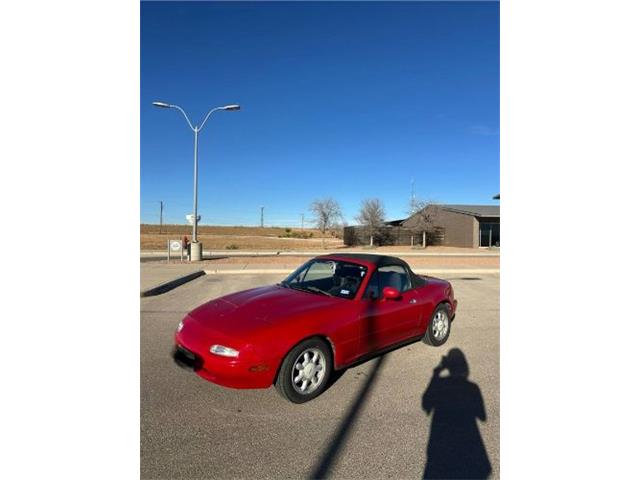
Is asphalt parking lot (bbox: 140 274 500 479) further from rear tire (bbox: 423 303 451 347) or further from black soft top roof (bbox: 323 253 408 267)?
black soft top roof (bbox: 323 253 408 267)

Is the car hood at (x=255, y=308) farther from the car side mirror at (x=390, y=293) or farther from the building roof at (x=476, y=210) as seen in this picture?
the building roof at (x=476, y=210)

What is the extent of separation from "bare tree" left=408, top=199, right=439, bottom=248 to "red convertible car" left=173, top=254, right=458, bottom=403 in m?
29.0

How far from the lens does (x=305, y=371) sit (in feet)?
10.4

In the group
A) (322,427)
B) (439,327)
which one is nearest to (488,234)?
(439,327)

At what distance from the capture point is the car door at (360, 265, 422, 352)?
147 inches

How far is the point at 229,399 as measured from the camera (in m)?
3.14

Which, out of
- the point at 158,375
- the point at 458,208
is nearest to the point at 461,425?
the point at 158,375

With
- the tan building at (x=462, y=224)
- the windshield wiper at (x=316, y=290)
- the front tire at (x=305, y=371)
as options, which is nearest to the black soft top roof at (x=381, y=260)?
the windshield wiper at (x=316, y=290)

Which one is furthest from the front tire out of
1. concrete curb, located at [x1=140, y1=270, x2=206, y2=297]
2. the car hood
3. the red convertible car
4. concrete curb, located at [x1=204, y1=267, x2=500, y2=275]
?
concrete curb, located at [x1=204, y1=267, x2=500, y2=275]

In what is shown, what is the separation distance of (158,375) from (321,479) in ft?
7.48

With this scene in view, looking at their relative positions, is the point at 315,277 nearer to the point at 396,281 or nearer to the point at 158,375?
the point at 396,281

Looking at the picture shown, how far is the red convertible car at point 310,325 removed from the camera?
297 cm

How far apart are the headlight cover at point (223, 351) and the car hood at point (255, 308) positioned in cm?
16
